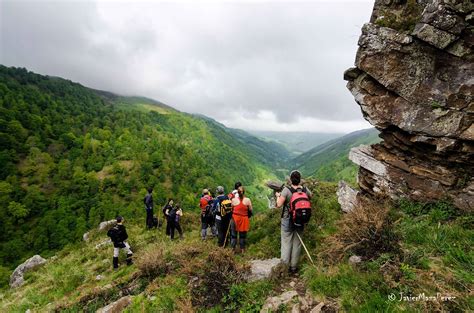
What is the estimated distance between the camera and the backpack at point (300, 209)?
714cm

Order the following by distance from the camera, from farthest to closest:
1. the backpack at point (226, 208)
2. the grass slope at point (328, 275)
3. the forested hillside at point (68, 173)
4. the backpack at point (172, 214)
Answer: the forested hillside at point (68, 173) → the backpack at point (172, 214) → the backpack at point (226, 208) → the grass slope at point (328, 275)

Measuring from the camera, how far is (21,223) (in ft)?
256

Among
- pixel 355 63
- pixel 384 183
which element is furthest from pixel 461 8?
pixel 384 183

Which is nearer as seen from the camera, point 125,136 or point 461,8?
point 461,8

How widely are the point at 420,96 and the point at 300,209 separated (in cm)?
602

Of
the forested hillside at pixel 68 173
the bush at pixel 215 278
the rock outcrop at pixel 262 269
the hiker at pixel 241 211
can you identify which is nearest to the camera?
the bush at pixel 215 278

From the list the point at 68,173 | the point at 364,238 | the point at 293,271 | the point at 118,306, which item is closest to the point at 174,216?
the point at 118,306

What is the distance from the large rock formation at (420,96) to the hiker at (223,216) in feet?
19.6

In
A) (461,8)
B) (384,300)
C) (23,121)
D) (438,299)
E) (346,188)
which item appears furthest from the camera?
(23,121)

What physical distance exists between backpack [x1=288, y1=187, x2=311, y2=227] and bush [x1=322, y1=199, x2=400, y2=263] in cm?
118

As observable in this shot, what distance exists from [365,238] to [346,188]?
15.4 ft

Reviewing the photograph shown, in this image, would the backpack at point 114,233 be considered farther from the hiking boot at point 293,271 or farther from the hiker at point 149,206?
the hiking boot at point 293,271

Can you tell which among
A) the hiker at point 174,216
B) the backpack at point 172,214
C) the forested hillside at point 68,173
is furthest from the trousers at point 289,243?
the forested hillside at point 68,173

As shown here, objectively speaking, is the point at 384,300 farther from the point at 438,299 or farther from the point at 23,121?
the point at 23,121
